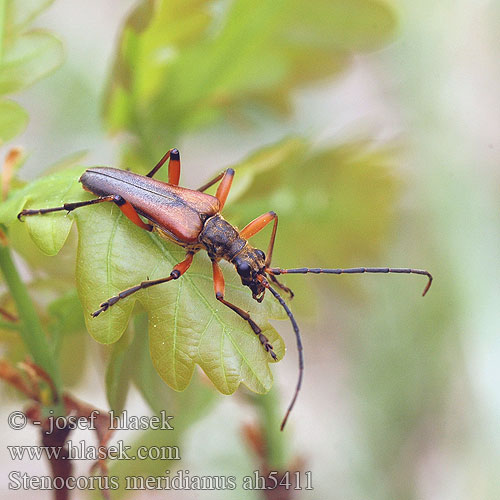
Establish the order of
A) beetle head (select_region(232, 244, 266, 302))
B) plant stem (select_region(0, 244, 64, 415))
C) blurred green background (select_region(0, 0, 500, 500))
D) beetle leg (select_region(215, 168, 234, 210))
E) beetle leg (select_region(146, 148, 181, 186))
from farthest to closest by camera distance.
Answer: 1. blurred green background (select_region(0, 0, 500, 500))
2. beetle leg (select_region(146, 148, 181, 186))
3. beetle leg (select_region(215, 168, 234, 210))
4. beetle head (select_region(232, 244, 266, 302))
5. plant stem (select_region(0, 244, 64, 415))

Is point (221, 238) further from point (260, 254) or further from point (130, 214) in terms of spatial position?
point (130, 214)

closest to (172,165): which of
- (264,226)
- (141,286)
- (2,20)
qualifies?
(264,226)

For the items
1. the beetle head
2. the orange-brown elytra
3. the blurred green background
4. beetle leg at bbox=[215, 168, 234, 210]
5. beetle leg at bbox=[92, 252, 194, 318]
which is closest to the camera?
beetle leg at bbox=[92, 252, 194, 318]

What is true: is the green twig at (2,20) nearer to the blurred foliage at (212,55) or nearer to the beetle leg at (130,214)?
the blurred foliage at (212,55)

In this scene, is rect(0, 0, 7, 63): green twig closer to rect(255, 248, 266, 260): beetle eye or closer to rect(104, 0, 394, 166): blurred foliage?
rect(104, 0, 394, 166): blurred foliage

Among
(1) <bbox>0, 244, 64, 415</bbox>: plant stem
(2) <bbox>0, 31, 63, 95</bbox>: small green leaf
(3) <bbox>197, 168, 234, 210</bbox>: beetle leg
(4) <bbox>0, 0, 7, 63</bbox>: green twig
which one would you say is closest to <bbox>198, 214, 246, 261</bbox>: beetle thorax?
(3) <bbox>197, 168, 234, 210</bbox>: beetle leg

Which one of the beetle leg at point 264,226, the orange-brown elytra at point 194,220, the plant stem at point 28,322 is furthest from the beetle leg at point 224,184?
the plant stem at point 28,322
